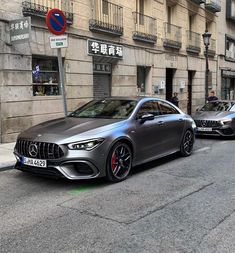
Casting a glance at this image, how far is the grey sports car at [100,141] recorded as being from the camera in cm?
571

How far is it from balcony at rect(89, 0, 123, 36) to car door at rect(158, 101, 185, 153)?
637 centimetres

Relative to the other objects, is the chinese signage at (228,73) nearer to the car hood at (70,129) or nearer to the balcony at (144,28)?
the balcony at (144,28)

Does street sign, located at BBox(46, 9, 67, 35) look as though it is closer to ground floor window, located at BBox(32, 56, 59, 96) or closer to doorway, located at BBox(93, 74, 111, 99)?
ground floor window, located at BBox(32, 56, 59, 96)

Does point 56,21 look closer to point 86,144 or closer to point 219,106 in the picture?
point 86,144

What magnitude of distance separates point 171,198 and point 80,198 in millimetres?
1309

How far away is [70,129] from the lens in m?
6.08

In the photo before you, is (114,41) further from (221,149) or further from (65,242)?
(65,242)

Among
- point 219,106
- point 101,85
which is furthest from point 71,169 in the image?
point 101,85

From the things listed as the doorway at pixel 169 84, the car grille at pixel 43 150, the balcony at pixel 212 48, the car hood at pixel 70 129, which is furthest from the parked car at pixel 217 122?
the balcony at pixel 212 48

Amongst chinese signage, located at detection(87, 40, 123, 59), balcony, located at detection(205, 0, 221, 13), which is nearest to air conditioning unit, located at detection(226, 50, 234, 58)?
balcony, located at detection(205, 0, 221, 13)

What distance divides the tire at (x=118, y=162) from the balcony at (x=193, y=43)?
15.7m

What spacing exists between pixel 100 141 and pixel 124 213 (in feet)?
4.91

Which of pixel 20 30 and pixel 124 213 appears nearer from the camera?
pixel 124 213

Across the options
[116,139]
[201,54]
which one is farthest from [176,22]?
[116,139]
